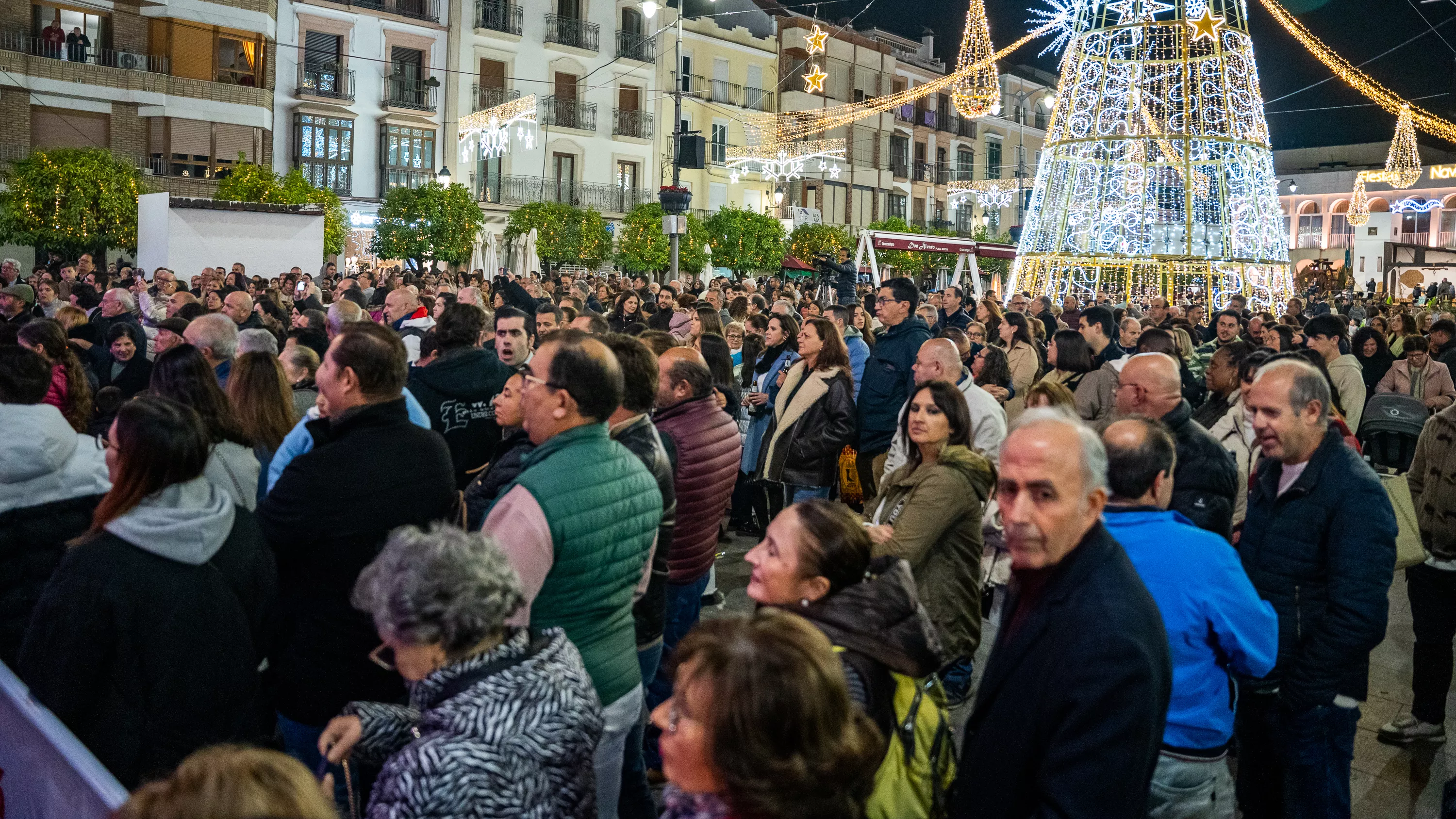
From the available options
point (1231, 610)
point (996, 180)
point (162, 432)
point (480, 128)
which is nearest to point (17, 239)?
point (480, 128)

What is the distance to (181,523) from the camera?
2.68m

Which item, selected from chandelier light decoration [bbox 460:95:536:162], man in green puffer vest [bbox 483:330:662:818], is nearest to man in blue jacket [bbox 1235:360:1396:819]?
man in green puffer vest [bbox 483:330:662:818]

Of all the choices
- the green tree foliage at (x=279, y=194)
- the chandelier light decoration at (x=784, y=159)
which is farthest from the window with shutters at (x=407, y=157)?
the chandelier light decoration at (x=784, y=159)

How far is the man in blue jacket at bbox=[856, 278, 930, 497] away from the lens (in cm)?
670

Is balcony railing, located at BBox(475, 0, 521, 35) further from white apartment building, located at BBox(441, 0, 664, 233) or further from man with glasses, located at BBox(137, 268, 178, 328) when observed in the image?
man with glasses, located at BBox(137, 268, 178, 328)

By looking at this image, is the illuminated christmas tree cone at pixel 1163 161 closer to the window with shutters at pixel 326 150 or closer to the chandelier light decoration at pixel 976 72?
the chandelier light decoration at pixel 976 72

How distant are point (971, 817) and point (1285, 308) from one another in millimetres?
17524

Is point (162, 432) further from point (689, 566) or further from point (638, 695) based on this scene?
point (689, 566)

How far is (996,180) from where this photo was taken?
4350 cm

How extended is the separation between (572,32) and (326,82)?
8.00 metres

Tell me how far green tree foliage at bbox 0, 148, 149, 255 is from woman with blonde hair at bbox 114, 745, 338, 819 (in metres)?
22.5

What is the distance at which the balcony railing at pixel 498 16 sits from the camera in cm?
3162

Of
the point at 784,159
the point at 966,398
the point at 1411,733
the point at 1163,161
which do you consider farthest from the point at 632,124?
the point at 1411,733

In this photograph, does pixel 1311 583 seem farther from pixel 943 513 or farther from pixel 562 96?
pixel 562 96
